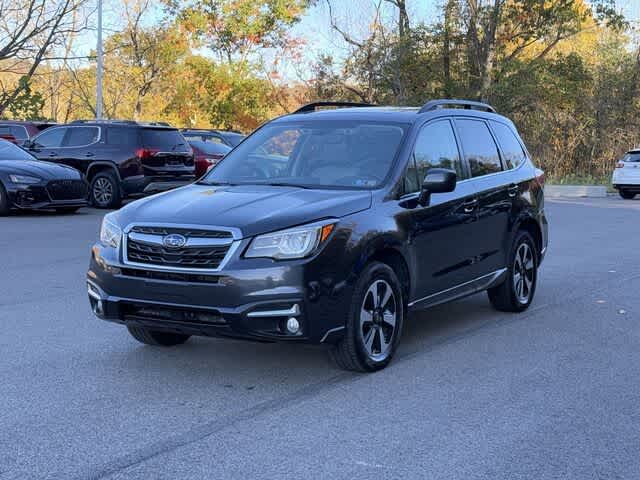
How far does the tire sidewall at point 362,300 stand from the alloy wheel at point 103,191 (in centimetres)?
1457

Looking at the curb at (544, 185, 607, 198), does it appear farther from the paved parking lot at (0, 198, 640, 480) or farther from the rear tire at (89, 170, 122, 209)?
the paved parking lot at (0, 198, 640, 480)

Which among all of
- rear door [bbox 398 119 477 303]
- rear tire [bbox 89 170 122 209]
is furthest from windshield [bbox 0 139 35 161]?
rear door [bbox 398 119 477 303]

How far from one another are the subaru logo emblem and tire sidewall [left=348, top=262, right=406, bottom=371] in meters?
1.09

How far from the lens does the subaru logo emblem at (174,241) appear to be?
5.65 m

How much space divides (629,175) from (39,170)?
18.2 meters

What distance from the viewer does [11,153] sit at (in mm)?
18609

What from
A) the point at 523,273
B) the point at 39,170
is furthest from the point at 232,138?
the point at 523,273

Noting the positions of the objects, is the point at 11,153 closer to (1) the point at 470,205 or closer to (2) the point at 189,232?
(1) the point at 470,205

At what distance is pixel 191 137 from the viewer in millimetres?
25500

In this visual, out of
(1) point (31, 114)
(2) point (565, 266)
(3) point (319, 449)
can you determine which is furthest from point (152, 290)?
(1) point (31, 114)

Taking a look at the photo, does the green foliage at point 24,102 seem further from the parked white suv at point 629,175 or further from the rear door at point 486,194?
the rear door at point 486,194

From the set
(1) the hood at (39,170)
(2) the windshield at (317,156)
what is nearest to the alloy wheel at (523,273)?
(2) the windshield at (317,156)

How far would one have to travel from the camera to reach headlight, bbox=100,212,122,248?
6.02 m

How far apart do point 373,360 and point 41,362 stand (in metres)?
2.21
